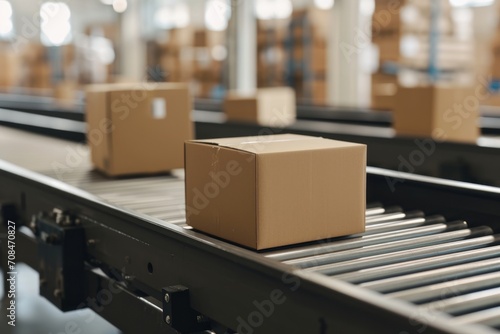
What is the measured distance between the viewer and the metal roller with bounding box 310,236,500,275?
1.55 m

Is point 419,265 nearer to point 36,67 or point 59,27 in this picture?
A: point 36,67

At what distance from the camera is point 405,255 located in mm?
1668

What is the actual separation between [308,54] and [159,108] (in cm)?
634

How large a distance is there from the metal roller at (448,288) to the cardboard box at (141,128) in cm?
174

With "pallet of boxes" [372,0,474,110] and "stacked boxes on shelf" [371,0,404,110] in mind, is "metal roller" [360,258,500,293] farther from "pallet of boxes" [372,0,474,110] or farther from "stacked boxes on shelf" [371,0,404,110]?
"stacked boxes on shelf" [371,0,404,110]

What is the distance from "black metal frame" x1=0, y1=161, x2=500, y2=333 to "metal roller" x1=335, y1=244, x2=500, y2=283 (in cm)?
21

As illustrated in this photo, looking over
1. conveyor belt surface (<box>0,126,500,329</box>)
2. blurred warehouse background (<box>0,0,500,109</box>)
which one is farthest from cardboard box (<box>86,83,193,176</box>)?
blurred warehouse background (<box>0,0,500,109</box>)

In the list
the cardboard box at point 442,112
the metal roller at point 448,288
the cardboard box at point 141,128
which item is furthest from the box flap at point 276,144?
the cardboard box at point 442,112

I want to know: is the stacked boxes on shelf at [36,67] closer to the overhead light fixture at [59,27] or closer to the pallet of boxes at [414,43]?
the overhead light fixture at [59,27]

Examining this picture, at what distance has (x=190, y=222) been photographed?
6.23ft

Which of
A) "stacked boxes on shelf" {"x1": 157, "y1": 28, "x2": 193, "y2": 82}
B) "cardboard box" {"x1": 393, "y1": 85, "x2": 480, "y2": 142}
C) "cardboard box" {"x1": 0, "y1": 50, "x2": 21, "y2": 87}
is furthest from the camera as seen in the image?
"cardboard box" {"x1": 0, "y1": 50, "x2": 21, "y2": 87}

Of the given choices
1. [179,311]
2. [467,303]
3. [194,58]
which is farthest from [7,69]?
[467,303]

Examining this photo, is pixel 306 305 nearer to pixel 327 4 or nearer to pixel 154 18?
pixel 327 4

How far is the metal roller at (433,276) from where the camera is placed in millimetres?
1444
